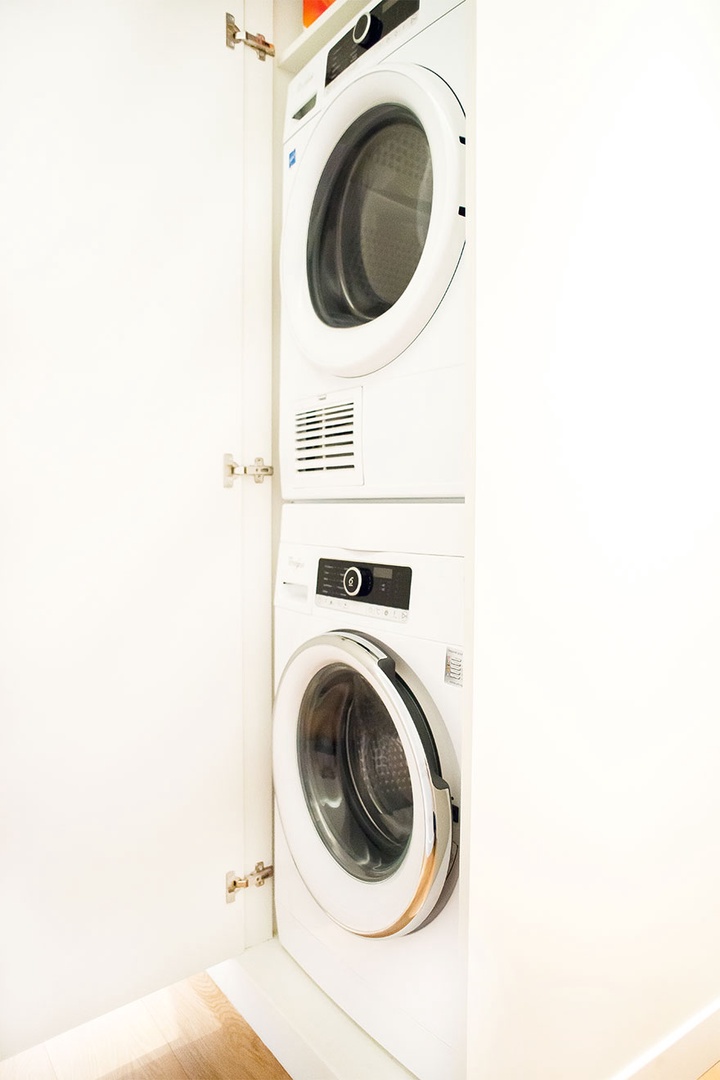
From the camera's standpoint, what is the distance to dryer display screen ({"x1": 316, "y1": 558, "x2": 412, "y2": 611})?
3.94ft

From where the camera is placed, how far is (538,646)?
3.38ft

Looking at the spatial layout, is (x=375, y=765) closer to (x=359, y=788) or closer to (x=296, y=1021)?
(x=359, y=788)

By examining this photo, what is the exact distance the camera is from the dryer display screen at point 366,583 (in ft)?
3.94

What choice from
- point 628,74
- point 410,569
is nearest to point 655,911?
point 410,569

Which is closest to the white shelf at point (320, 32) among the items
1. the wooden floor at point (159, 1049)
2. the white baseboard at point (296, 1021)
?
the white baseboard at point (296, 1021)

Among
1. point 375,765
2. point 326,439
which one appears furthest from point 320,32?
point 375,765

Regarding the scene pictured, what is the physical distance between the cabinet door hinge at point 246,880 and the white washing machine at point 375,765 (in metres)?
0.06

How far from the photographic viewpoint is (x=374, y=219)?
1327mm

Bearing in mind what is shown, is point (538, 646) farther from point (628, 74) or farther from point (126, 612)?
point (628, 74)

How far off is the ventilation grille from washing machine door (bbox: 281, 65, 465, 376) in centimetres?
9

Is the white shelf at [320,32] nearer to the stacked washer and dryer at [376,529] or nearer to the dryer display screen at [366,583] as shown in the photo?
the stacked washer and dryer at [376,529]

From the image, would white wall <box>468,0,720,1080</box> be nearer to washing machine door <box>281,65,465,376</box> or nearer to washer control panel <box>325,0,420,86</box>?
washing machine door <box>281,65,465,376</box>

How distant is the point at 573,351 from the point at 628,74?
47cm

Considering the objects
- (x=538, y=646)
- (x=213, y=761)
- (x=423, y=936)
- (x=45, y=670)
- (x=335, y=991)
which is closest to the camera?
(x=538, y=646)
